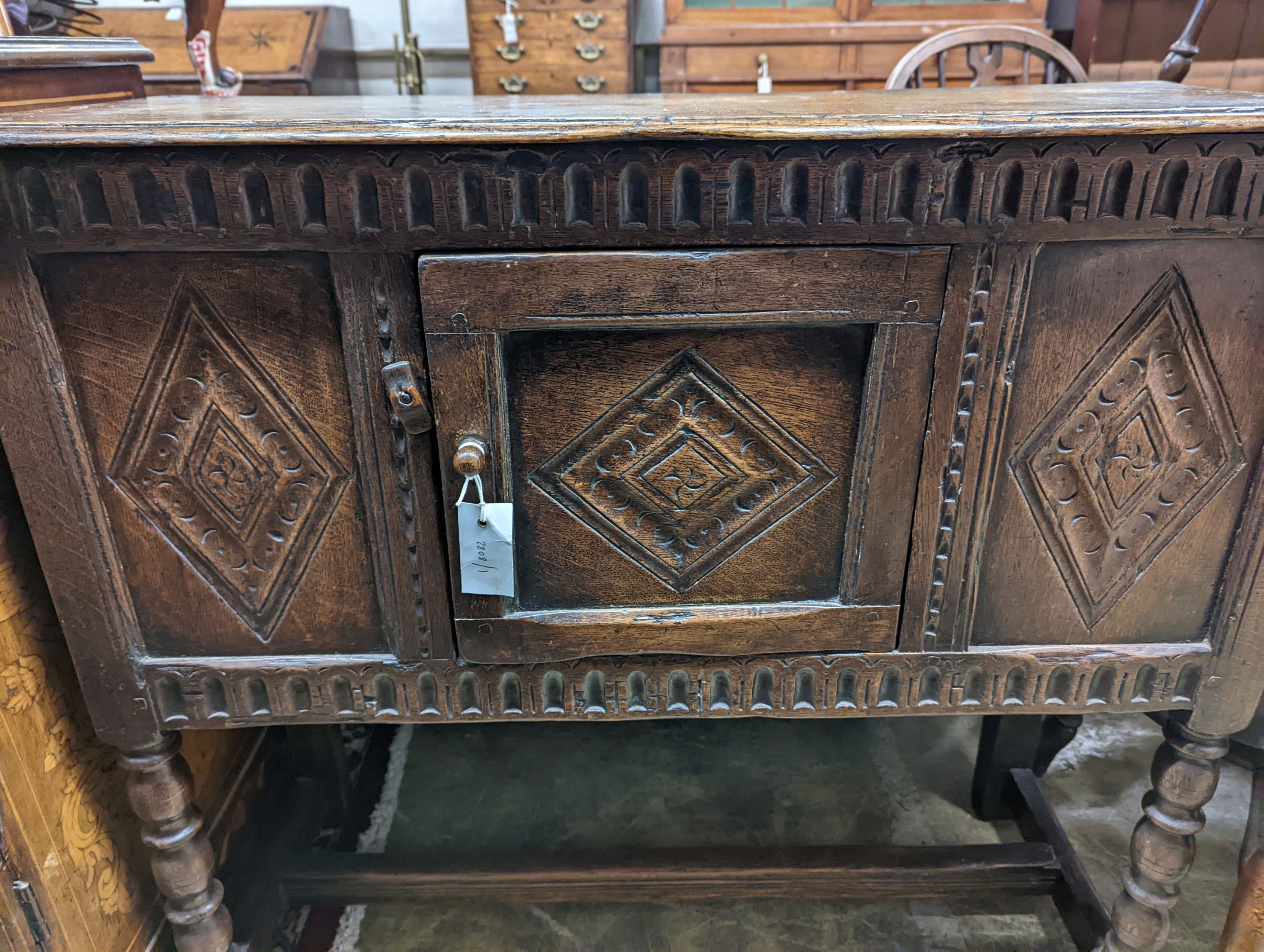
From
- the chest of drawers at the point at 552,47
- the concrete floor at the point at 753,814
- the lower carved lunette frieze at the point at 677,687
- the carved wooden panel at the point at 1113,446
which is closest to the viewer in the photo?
the carved wooden panel at the point at 1113,446

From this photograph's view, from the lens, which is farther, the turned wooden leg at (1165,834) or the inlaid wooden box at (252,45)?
the inlaid wooden box at (252,45)

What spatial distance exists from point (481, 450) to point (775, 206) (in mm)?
377

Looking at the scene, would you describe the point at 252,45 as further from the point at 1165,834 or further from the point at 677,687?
the point at 1165,834

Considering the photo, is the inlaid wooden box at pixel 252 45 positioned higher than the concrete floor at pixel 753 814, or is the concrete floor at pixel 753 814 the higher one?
the inlaid wooden box at pixel 252 45

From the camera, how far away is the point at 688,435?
91 centimetres

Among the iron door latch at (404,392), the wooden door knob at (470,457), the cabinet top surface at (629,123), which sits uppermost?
the cabinet top surface at (629,123)

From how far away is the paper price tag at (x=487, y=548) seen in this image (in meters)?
0.90

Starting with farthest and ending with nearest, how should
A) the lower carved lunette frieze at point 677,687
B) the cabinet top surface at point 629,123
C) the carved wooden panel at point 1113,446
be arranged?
1. the lower carved lunette frieze at point 677,687
2. the carved wooden panel at point 1113,446
3. the cabinet top surface at point 629,123

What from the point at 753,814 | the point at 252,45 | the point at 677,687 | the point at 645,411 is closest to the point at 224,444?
the point at 645,411

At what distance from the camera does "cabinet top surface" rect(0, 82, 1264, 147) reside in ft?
2.48

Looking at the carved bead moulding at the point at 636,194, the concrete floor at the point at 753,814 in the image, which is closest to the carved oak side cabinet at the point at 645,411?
the carved bead moulding at the point at 636,194

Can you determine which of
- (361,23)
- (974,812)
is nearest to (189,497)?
(974,812)

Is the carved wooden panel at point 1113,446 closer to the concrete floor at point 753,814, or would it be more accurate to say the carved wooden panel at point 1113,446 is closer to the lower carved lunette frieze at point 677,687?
the lower carved lunette frieze at point 677,687

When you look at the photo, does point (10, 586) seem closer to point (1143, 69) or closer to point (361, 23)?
point (361, 23)
